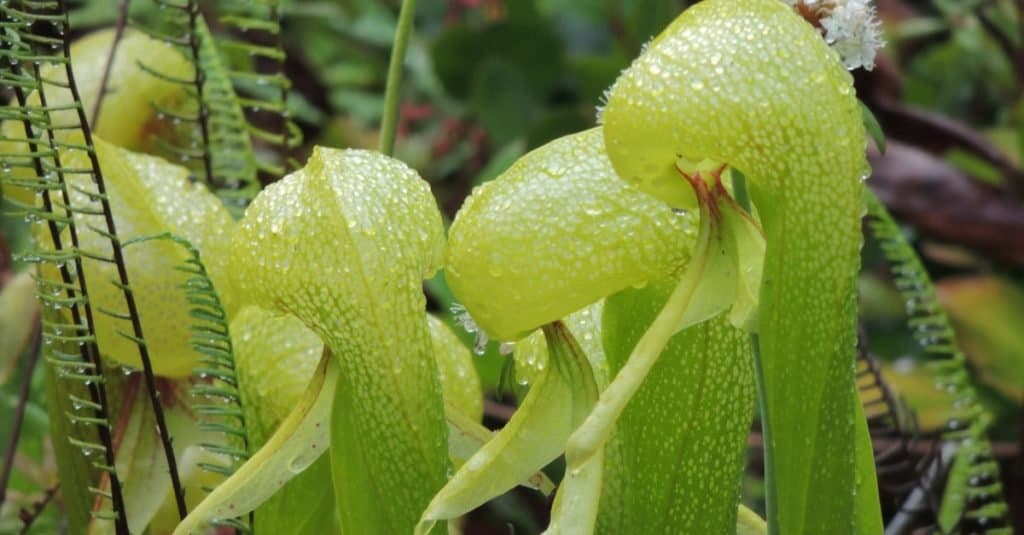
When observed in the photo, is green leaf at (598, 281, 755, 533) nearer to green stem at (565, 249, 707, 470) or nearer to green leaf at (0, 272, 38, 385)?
green stem at (565, 249, 707, 470)

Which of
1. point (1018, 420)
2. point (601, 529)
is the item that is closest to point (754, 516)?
point (601, 529)

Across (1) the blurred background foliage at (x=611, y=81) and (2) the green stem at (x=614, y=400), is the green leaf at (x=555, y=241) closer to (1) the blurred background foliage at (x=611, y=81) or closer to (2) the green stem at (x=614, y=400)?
(2) the green stem at (x=614, y=400)

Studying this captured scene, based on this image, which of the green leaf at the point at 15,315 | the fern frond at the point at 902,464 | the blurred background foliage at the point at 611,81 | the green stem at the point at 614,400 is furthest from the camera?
the blurred background foliage at the point at 611,81

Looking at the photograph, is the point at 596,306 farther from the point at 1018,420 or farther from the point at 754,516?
the point at 1018,420

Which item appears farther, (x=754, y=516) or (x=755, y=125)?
(x=754, y=516)

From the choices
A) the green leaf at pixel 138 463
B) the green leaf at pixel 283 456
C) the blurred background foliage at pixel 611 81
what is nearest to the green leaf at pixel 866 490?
the green leaf at pixel 283 456

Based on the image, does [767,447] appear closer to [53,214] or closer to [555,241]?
[555,241]
